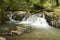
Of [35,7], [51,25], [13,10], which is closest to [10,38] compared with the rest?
[51,25]

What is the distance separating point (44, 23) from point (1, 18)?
418 centimetres

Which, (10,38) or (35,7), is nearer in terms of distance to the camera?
(10,38)

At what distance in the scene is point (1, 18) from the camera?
14.7m

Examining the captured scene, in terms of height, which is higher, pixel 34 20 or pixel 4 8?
pixel 4 8

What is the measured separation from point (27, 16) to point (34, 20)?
0.94m

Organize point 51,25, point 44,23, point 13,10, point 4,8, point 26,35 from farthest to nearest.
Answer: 1. point 13,10
2. point 44,23
3. point 51,25
4. point 4,8
5. point 26,35

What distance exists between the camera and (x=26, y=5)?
2038cm

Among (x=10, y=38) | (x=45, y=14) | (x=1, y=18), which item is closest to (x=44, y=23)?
(x=45, y=14)

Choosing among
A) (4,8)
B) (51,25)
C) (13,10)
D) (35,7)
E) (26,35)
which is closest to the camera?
(26,35)

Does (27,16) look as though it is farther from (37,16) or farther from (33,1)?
(33,1)

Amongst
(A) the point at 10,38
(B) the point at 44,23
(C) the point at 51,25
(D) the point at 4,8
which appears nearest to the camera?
(A) the point at 10,38

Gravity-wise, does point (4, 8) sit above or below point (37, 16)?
above

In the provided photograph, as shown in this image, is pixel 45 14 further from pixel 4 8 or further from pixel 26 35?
pixel 26 35

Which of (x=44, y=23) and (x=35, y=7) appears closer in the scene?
(x=44, y=23)
